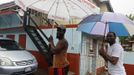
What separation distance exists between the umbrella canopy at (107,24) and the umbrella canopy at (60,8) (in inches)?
44.4

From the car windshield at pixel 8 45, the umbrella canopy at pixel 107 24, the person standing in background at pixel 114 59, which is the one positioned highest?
the umbrella canopy at pixel 107 24

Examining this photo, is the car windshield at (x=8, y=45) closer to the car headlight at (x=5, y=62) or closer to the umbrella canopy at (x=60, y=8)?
the car headlight at (x=5, y=62)

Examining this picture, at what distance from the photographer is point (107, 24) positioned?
634 centimetres

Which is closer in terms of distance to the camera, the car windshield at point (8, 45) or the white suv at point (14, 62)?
the white suv at point (14, 62)

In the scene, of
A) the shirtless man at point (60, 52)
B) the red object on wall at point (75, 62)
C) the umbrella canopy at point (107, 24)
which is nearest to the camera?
the umbrella canopy at point (107, 24)

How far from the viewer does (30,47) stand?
44.2 feet

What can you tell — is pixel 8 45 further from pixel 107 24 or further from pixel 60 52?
pixel 107 24

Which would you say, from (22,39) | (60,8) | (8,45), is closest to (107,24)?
(60,8)

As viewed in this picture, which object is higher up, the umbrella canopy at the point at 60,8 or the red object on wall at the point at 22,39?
the umbrella canopy at the point at 60,8

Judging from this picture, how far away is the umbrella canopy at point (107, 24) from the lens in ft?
19.7

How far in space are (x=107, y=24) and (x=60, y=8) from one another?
1.87 meters

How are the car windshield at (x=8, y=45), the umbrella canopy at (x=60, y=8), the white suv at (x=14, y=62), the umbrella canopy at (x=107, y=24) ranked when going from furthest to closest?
the car windshield at (x=8, y=45) → the white suv at (x=14, y=62) → the umbrella canopy at (x=60, y=8) → the umbrella canopy at (x=107, y=24)

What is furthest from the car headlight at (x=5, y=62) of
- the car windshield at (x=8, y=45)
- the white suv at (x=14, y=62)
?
the car windshield at (x=8, y=45)

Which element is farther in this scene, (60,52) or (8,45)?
(8,45)
